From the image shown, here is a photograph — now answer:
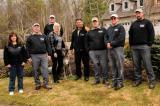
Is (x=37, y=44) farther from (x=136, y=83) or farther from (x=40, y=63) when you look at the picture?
(x=136, y=83)

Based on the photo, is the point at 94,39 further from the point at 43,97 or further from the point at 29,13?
the point at 29,13

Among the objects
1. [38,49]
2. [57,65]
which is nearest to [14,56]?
[38,49]

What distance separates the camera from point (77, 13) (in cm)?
2719

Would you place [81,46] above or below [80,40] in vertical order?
below

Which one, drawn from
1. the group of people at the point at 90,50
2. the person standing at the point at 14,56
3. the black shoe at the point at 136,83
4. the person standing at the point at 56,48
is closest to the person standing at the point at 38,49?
the group of people at the point at 90,50

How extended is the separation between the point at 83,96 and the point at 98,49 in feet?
5.40

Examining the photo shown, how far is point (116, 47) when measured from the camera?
11680 mm

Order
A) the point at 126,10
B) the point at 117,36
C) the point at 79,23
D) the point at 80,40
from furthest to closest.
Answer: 1. the point at 126,10
2. the point at 80,40
3. the point at 79,23
4. the point at 117,36

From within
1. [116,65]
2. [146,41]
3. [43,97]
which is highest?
[146,41]

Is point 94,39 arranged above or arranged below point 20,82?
above

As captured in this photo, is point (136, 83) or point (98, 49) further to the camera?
point (98, 49)

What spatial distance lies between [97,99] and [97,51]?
1.78m

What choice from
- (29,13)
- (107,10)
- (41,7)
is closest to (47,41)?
(41,7)

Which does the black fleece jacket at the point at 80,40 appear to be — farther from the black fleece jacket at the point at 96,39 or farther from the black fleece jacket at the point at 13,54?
the black fleece jacket at the point at 13,54
